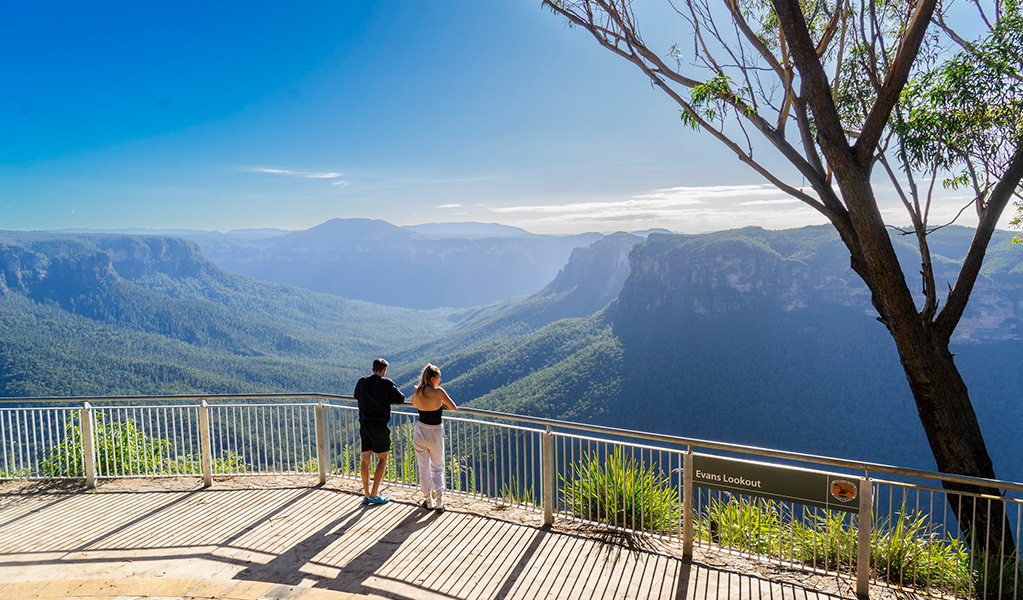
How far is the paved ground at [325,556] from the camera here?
4250 millimetres

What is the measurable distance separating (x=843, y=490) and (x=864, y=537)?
1.14 ft

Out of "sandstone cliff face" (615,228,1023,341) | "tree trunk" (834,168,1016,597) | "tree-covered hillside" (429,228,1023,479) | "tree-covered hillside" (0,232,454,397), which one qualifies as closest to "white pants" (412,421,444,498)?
"tree trunk" (834,168,1016,597)

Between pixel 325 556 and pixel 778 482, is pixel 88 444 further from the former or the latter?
pixel 778 482

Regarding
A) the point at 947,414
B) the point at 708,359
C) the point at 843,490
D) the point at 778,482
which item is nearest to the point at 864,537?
the point at 843,490

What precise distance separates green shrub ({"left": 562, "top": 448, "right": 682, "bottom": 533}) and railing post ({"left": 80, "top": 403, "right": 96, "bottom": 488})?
5679mm

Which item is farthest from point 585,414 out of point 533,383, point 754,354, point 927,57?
point 927,57

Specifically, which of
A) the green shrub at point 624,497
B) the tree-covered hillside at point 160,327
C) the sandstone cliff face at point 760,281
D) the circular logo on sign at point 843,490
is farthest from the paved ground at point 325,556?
the tree-covered hillside at point 160,327

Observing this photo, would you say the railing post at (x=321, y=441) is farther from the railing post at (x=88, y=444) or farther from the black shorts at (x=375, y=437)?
the railing post at (x=88, y=444)

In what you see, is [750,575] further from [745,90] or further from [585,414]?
[585,414]

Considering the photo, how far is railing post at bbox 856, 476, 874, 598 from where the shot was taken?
4117 mm

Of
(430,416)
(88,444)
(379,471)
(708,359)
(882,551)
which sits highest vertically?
(430,416)

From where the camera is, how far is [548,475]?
17.7 feet

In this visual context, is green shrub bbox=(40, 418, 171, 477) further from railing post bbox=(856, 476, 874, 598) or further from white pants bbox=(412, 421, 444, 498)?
railing post bbox=(856, 476, 874, 598)

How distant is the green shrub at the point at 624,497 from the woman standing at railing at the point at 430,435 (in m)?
1.31
